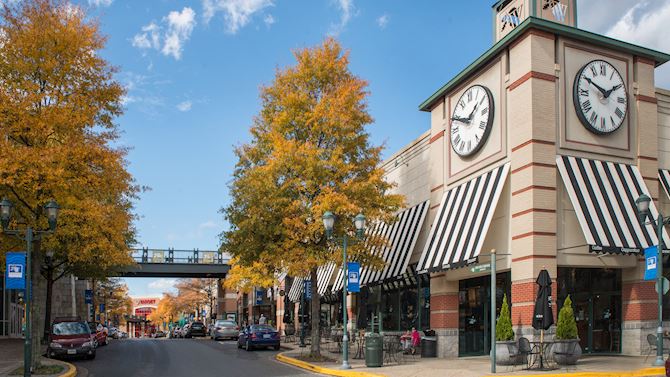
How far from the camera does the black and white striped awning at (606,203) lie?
1916 cm

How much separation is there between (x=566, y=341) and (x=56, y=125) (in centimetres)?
1626

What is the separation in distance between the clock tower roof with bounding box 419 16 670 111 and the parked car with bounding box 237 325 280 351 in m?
15.2

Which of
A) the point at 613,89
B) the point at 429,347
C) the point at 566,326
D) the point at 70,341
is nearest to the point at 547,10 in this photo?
the point at 613,89

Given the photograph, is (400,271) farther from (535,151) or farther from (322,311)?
(322,311)

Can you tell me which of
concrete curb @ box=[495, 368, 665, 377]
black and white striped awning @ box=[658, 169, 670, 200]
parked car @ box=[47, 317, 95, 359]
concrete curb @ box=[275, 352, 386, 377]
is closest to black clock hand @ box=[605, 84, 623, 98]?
black and white striped awning @ box=[658, 169, 670, 200]

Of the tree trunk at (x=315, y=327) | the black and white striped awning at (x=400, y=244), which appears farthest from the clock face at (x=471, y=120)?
the tree trunk at (x=315, y=327)

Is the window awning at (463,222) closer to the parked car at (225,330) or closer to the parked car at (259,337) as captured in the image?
the parked car at (259,337)

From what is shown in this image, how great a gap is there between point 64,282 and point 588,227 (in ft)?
148

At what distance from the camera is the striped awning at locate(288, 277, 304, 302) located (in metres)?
42.3

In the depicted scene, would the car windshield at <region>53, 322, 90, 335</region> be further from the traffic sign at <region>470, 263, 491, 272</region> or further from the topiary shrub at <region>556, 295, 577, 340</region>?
the topiary shrub at <region>556, 295, 577, 340</region>

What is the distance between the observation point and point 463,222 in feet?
73.2

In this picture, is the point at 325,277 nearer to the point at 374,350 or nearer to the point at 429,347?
the point at 429,347

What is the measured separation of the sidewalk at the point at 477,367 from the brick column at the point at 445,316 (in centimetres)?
108

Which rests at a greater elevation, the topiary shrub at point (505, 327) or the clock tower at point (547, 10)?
the clock tower at point (547, 10)
